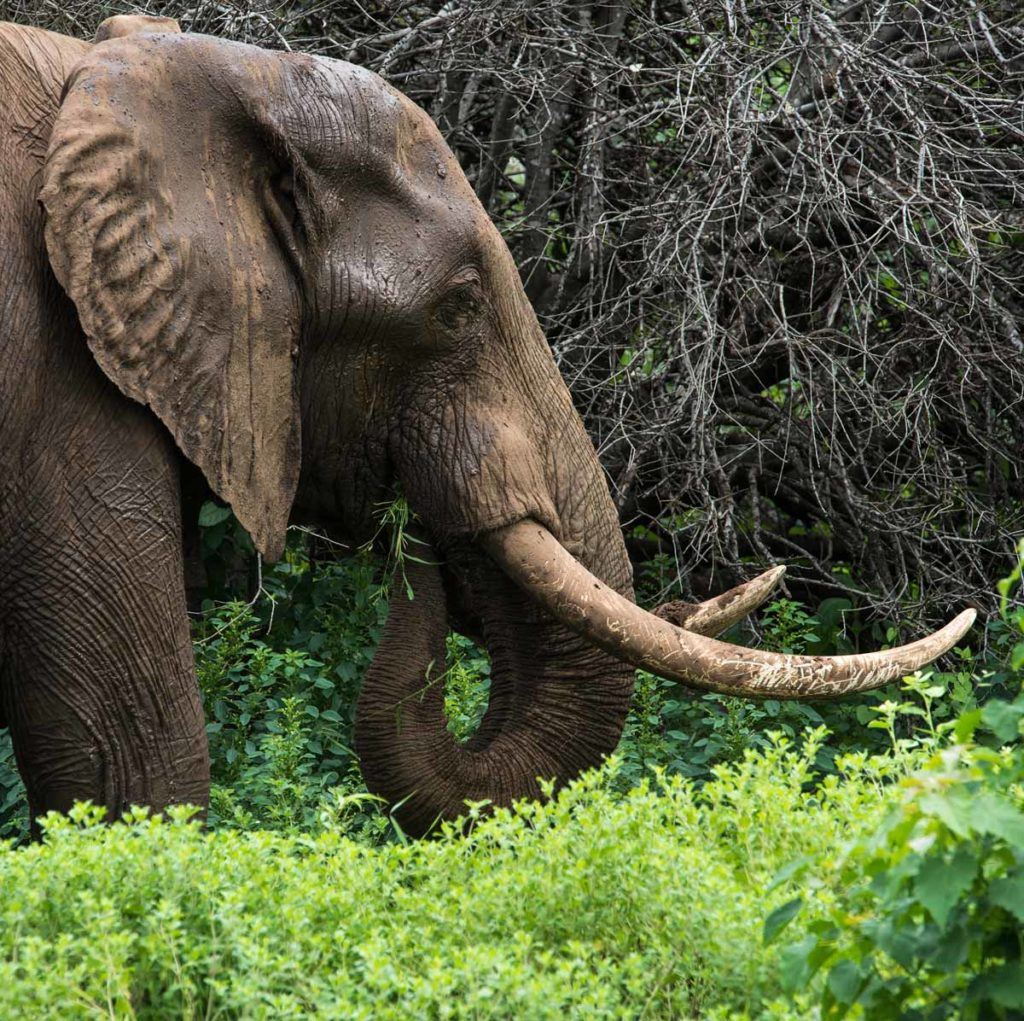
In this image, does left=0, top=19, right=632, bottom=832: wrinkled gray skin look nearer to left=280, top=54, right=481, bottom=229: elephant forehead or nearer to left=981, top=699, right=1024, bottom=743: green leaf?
left=280, top=54, right=481, bottom=229: elephant forehead

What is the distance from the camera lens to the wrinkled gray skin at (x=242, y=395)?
399cm

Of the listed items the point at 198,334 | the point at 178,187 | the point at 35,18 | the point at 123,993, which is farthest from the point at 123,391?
the point at 35,18

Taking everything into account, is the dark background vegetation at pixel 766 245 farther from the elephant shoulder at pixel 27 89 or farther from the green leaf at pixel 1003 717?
the green leaf at pixel 1003 717

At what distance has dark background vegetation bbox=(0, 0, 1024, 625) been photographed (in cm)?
635

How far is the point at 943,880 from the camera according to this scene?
8.02 ft

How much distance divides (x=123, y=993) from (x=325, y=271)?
1955mm

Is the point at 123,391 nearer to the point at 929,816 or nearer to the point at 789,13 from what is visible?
the point at 929,816

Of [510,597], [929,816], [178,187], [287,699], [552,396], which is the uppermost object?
[178,187]

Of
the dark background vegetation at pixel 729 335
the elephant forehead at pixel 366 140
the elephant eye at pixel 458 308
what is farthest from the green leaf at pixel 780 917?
the elephant forehead at pixel 366 140

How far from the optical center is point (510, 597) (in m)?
4.56

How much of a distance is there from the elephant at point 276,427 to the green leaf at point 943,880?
182 cm

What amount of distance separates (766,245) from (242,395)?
2.86 metres

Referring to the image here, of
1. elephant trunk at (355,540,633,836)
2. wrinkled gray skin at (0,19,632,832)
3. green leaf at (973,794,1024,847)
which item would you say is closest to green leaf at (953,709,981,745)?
green leaf at (973,794,1024,847)

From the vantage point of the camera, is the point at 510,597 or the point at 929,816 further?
the point at 510,597
